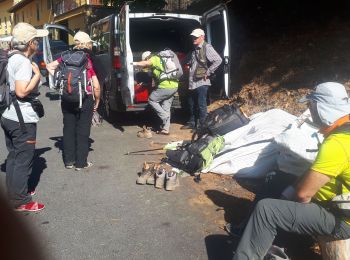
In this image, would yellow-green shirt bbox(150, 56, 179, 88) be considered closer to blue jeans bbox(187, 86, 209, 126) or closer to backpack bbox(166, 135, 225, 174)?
blue jeans bbox(187, 86, 209, 126)

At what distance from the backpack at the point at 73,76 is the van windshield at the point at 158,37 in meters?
4.01

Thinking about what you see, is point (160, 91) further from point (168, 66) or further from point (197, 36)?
point (197, 36)

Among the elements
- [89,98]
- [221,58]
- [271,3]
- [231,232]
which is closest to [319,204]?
[231,232]

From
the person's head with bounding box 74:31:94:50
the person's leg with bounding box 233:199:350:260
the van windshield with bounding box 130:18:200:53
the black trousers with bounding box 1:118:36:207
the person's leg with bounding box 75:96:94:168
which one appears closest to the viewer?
the person's leg with bounding box 233:199:350:260

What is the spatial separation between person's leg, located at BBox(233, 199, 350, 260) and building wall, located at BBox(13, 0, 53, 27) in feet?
115

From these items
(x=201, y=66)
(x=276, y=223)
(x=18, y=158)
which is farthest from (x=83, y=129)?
(x=276, y=223)

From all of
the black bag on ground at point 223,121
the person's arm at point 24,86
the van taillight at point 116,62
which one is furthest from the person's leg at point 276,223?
the van taillight at point 116,62

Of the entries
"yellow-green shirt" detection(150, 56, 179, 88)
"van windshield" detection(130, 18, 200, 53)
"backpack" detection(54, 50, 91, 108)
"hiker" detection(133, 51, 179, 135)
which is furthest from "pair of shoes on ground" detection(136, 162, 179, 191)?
"van windshield" detection(130, 18, 200, 53)

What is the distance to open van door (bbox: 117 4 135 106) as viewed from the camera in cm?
714

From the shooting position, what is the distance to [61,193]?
500cm

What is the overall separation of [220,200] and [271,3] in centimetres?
806

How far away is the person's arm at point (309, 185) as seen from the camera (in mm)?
2756

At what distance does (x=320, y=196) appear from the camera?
2.98 meters

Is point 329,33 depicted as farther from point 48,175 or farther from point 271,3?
point 48,175
